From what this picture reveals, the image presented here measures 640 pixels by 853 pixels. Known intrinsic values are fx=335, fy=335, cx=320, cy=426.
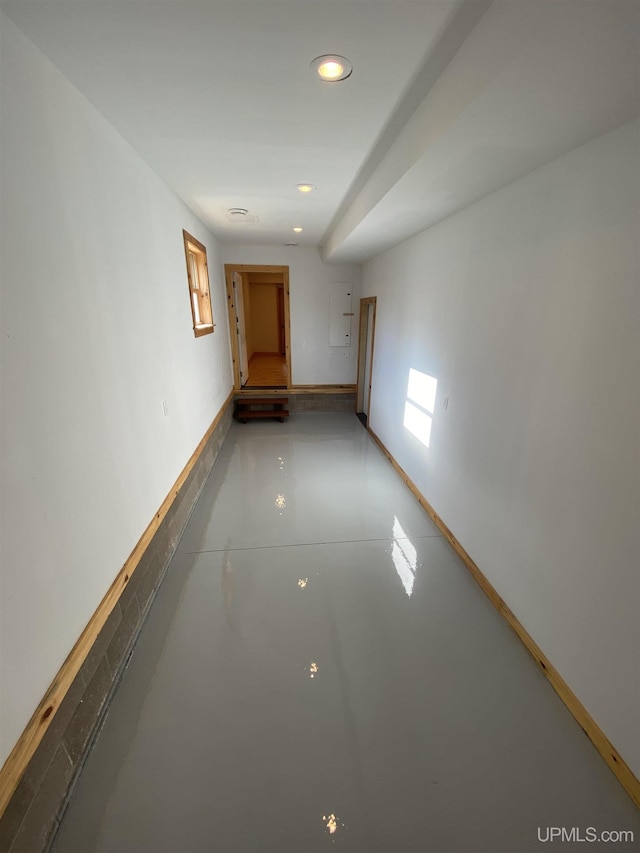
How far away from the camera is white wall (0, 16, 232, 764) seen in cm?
106

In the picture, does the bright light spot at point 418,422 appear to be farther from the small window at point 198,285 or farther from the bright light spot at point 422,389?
the small window at point 198,285

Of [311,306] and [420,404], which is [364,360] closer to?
[311,306]

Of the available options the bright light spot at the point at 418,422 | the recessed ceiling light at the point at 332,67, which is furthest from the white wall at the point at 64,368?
the bright light spot at the point at 418,422

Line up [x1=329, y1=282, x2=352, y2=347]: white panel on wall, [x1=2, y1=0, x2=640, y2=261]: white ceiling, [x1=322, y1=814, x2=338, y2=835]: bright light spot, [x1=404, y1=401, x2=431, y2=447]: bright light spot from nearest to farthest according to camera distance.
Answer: [x1=2, y1=0, x2=640, y2=261]: white ceiling, [x1=322, y1=814, x2=338, y2=835]: bright light spot, [x1=404, y1=401, x2=431, y2=447]: bright light spot, [x1=329, y1=282, x2=352, y2=347]: white panel on wall

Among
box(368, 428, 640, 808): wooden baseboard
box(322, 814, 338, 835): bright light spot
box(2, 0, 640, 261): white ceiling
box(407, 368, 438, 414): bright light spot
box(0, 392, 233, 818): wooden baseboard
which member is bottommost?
box(322, 814, 338, 835): bright light spot

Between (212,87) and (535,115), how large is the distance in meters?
1.28

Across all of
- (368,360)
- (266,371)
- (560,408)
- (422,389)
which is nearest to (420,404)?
(422,389)

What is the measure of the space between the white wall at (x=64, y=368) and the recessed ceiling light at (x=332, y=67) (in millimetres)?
1007

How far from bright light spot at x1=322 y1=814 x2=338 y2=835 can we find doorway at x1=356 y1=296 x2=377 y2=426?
4390 mm

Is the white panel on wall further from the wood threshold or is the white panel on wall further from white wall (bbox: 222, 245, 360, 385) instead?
the wood threshold

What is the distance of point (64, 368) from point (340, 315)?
4853 millimetres

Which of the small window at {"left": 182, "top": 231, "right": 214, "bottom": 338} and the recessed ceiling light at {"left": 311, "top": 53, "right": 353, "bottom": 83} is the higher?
the recessed ceiling light at {"left": 311, "top": 53, "right": 353, "bottom": 83}

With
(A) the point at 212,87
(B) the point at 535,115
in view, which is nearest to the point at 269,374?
(A) the point at 212,87

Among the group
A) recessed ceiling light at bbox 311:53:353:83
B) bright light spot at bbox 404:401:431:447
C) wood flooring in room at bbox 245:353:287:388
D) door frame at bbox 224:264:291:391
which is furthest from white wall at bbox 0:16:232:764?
wood flooring in room at bbox 245:353:287:388
